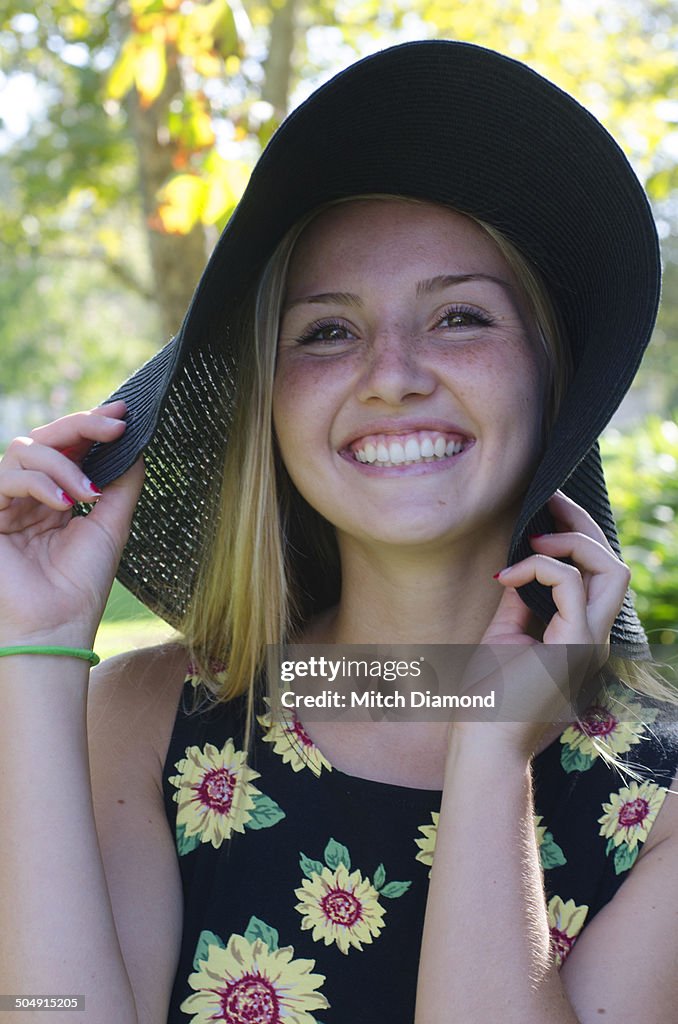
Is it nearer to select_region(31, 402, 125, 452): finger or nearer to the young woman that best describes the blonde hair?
the young woman

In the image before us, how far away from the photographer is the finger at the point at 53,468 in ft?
6.90

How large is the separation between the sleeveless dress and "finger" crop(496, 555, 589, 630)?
0.32 m

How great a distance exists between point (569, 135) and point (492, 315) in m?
0.38

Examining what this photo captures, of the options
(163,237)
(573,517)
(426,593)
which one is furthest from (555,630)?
(163,237)

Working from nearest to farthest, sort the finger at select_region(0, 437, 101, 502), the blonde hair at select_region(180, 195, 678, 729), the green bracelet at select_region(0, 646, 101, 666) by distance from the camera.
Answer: the green bracelet at select_region(0, 646, 101, 666), the finger at select_region(0, 437, 101, 502), the blonde hair at select_region(180, 195, 678, 729)

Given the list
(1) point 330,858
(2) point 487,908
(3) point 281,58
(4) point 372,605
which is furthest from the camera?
(3) point 281,58

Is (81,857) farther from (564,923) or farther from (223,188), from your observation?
(223,188)

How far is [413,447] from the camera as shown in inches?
85.3

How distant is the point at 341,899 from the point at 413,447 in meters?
0.84

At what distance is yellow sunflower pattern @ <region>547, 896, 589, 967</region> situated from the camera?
6.57 ft

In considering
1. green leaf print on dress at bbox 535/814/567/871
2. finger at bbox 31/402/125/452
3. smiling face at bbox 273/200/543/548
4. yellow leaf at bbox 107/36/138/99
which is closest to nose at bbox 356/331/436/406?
smiling face at bbox 273/200/543/548

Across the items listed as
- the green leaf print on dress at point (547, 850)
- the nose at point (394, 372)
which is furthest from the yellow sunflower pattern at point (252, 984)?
the nose at point (394, 372)

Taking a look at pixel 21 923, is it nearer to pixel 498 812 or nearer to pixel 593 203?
pixel 498 812

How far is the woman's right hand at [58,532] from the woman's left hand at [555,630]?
0.73m
